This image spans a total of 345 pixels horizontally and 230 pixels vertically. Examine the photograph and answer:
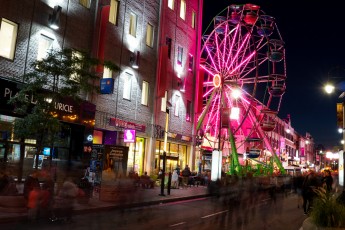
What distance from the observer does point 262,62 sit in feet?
139

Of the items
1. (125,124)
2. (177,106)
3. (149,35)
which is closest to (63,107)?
(125,124)

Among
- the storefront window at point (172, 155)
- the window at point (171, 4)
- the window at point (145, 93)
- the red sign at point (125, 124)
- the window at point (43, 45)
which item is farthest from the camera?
the window at point (171, 4)

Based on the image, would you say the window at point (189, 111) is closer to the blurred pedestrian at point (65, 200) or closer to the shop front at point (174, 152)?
the shop front at point (174, 152)

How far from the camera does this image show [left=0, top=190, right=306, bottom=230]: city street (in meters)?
12.4

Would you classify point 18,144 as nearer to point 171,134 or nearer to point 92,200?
point 92,200

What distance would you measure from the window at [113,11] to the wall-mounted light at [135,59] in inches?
109

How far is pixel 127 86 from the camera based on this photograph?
29.6 metres

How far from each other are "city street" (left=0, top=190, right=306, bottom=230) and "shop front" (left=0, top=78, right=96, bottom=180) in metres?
2.64

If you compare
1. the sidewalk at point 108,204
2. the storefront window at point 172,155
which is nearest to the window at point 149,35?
the storefront window at point 172,155

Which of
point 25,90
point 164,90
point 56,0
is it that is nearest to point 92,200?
point 25,90

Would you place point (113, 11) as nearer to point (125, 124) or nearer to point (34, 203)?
point (125, 124)

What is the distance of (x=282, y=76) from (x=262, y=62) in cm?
256

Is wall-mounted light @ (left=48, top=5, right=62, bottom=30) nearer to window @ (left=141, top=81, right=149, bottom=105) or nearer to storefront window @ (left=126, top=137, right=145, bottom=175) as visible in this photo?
window @ (left=141, top=81, right=149, bottom=105)

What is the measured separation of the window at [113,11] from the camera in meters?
28.0
